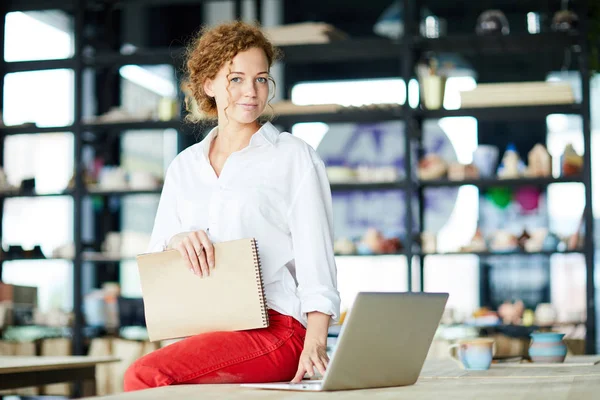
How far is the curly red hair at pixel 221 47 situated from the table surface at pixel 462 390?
781 millimetres

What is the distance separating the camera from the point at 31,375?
2.59m

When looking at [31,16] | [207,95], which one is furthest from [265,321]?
[31,16]

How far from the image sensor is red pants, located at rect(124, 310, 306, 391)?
167cm

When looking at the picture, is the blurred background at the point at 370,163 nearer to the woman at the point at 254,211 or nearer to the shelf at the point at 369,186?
the shelf at the point at 369,186

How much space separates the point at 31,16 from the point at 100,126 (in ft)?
3.43

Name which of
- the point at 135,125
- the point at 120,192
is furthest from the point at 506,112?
the point at 120,192

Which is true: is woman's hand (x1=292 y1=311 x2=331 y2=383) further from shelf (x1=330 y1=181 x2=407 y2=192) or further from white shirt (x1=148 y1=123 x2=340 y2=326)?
shelf (x1=330 y1=181 x2=407 y2=192)

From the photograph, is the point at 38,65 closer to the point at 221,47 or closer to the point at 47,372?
the point at 47,372

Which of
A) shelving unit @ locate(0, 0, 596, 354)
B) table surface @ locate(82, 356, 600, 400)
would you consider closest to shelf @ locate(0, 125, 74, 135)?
shelving unit @ locate(0, 0, 596, 354)

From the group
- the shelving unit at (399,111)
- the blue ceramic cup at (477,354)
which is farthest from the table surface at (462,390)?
the shelving unit at (399,111)

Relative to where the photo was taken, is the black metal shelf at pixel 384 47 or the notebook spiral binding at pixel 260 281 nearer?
the notebook spiral binding at pixel 260 281

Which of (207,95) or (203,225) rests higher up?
(207,95)

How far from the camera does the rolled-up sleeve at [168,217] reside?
6.82ft

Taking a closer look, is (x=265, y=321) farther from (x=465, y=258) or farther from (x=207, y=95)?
(x=465, y=258)
